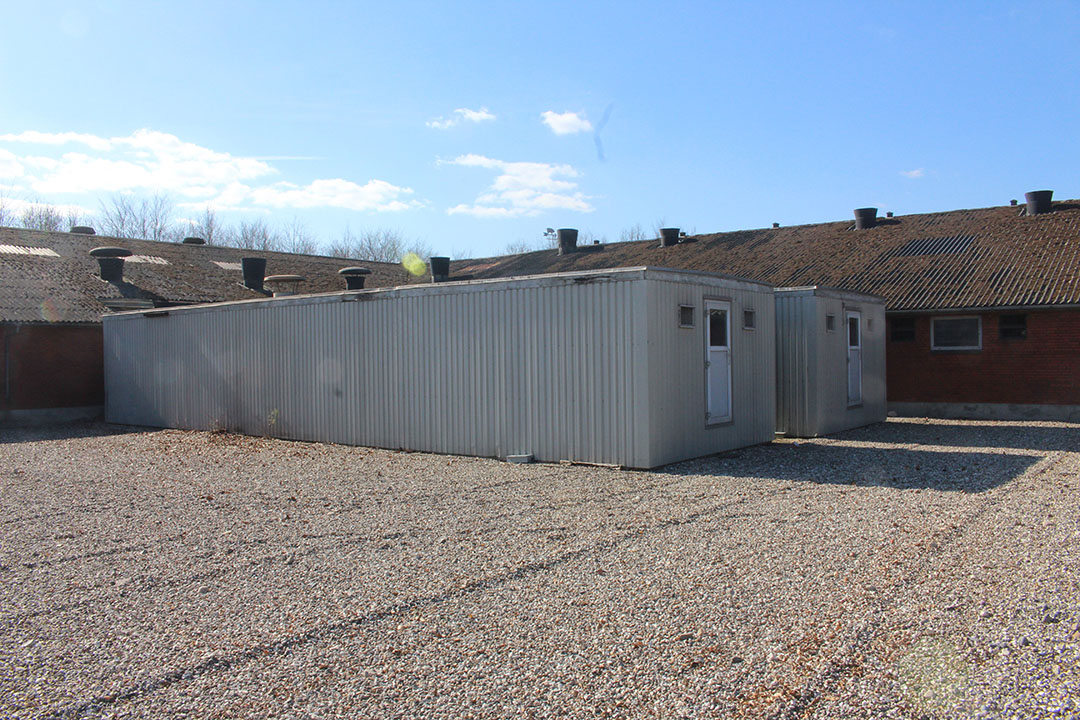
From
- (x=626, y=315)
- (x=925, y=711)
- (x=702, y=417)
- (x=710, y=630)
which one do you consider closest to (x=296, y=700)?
(x=710, y=630)

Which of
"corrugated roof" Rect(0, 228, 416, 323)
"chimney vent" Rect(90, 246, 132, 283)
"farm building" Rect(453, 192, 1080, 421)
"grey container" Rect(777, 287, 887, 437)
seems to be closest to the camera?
"grey container" Rect(777, 287, 887, 437)

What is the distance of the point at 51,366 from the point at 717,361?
49.8 feet

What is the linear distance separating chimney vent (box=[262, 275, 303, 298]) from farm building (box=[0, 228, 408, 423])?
1.14m

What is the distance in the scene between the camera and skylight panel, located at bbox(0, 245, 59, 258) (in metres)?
21.6

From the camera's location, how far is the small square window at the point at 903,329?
19.1m

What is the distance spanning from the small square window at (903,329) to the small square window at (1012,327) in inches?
70.2

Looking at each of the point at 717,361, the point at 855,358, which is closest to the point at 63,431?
the point at 717,361

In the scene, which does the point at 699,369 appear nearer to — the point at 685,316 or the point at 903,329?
the point at 685,316

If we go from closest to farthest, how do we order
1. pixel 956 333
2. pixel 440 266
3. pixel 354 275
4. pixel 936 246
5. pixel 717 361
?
pixel 717 361 < pixel 956 333 < pixel 936 246 < pixel 354 275 < pixel 440 266

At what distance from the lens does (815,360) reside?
46.0 feet

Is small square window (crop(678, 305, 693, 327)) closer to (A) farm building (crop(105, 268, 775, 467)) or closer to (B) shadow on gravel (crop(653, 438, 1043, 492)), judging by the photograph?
(A) farm building (crop(105, 268, 775, 467))

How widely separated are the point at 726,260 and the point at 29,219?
127ft

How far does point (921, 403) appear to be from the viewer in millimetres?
18906

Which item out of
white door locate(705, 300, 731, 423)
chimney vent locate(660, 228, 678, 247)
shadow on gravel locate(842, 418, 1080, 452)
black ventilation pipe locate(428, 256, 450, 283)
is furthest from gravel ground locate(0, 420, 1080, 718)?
chimney vent locate(660, 228, 678, 247)
